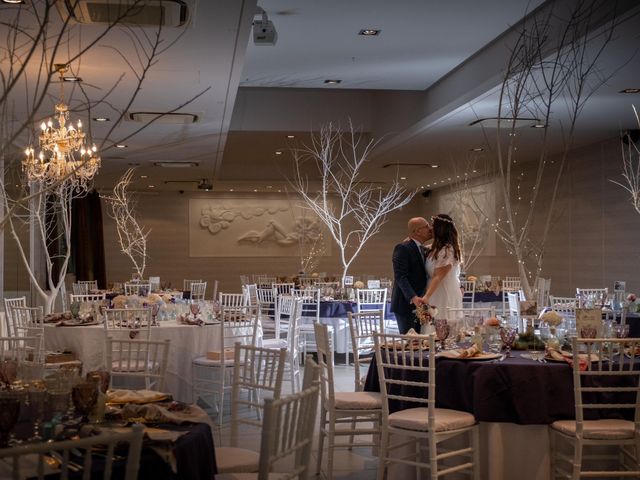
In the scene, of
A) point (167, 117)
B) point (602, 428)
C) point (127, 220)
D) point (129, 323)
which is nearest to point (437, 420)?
point (602, 428)

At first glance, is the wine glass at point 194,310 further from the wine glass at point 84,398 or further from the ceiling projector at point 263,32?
the wine glass at point 84,398

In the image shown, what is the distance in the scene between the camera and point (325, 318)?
10.4m

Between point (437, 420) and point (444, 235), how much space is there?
2380mm

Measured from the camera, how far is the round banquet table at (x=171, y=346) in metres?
7.04

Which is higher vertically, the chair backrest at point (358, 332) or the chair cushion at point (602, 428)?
the chair backrest at point (358, 332)

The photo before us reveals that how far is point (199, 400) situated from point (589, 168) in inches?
324

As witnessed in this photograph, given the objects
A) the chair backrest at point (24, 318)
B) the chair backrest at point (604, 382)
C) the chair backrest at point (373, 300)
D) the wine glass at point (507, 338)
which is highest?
the chair backrest at point (373, 300)

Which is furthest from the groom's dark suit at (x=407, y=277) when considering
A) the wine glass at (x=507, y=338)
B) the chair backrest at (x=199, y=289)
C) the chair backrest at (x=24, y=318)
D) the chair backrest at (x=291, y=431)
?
the chair backrest at (x=199, y=289)

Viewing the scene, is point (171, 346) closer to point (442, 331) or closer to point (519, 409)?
point (442, 331)

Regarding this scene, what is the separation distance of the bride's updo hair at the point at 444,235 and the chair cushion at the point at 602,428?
2.38 meters

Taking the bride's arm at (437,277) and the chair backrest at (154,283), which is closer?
the bride's arm at (437,277)

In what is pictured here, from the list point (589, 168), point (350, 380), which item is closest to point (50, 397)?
point (350, 380)

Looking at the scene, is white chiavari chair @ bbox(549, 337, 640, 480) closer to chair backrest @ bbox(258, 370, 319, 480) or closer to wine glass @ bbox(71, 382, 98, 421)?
chair backrest @ bbox(258, 370, 319, 480)

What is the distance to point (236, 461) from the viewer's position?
3.57 m
